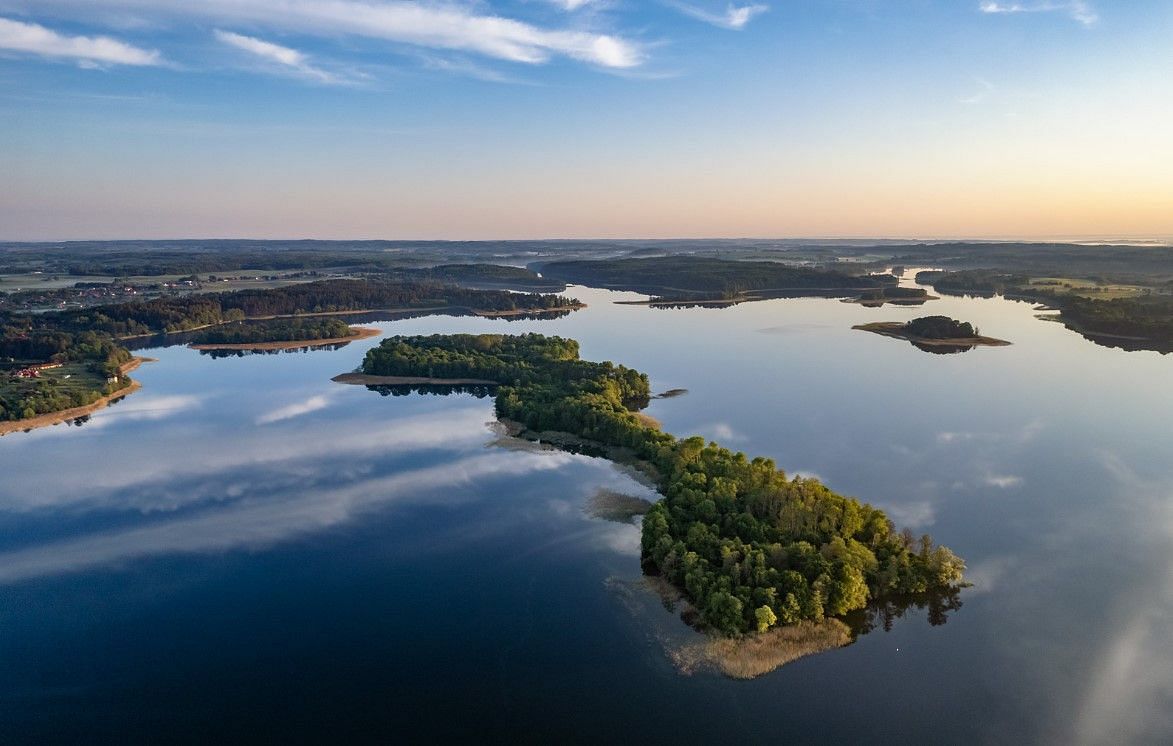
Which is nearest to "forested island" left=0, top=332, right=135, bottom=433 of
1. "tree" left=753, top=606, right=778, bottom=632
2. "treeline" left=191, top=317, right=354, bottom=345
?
"treeline" left=191, top=317, right=354, bottom=345

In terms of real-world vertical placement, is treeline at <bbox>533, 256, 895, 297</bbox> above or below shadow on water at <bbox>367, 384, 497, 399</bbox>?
above

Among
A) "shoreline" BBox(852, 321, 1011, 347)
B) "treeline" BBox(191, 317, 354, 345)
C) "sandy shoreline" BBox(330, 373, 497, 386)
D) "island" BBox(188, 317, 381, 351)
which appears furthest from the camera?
"treeline" BBox(191, 317, 354, 345)

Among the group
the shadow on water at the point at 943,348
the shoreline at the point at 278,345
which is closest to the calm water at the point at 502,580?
the shadow on water at the point at 943,348

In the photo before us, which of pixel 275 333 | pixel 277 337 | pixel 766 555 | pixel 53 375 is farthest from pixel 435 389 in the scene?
pixel 766 555

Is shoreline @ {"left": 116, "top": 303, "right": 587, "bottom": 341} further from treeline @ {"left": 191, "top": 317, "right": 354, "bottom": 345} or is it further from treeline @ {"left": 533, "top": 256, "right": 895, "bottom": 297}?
treeline @ {"left": 533, "top": 256, "right": 895, "bottom": 297}

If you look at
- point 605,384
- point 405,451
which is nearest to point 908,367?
point 605,384

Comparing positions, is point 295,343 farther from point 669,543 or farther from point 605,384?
point 669,543
